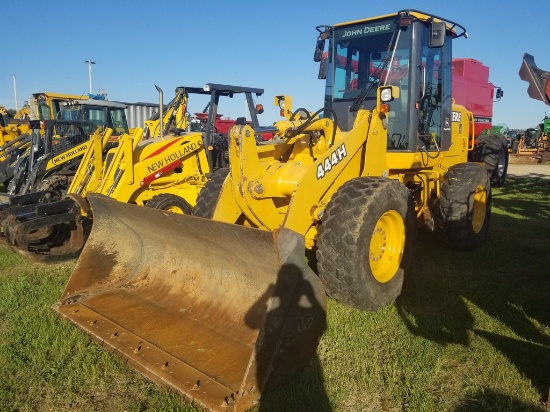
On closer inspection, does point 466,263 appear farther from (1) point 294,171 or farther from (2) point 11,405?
(2) point 11,405

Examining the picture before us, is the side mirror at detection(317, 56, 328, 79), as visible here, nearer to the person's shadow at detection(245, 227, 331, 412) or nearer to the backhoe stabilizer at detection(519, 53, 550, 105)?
the backhoe stabilizer at detection(519, 53, 550, 105)

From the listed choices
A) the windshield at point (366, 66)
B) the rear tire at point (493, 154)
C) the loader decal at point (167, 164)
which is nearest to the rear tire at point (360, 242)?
the windshield at point (366, 66)

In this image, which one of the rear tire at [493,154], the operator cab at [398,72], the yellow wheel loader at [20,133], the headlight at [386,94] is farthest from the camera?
the rear tire at [493,154]

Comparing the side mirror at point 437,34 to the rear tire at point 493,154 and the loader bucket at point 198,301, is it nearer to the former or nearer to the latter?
the loader bucket at point 198,301

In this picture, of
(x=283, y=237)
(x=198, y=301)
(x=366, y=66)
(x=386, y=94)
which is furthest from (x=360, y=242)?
(x=366, y=66)

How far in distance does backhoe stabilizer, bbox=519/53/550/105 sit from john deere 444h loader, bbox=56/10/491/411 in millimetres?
1434

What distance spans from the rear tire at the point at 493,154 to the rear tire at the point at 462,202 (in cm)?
509

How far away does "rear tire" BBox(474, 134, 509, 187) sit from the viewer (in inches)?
421

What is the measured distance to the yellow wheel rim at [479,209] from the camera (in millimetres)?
6032

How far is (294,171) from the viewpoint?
4.07 metres

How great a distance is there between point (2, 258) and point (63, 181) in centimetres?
211

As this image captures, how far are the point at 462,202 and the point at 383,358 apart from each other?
110 inches

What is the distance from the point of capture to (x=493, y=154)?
10766mm

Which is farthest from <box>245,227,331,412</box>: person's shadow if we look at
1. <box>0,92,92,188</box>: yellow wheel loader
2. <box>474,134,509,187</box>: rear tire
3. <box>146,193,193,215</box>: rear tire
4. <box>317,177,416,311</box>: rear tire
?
<box>474,134,509,187</box>: rear tire
